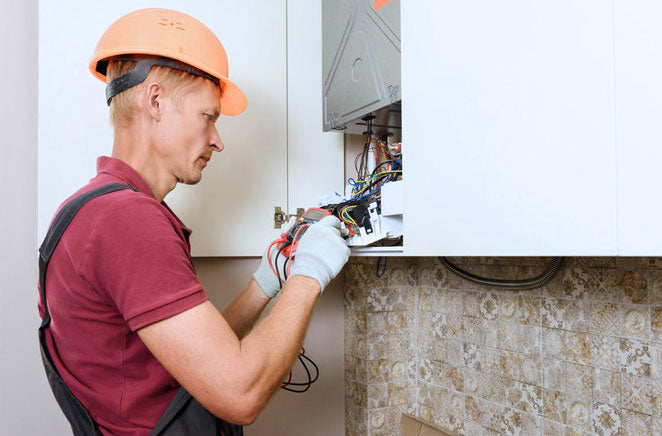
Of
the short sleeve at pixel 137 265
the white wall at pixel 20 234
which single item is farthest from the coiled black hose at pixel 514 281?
the white wall at pixel 20 234

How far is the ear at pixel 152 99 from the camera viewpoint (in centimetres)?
93

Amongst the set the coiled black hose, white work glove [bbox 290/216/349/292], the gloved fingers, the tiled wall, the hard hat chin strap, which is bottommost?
the tiled wall

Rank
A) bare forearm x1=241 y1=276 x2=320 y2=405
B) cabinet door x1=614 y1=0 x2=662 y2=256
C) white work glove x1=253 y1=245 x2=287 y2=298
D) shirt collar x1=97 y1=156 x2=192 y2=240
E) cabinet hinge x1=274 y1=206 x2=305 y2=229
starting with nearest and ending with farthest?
1. cabinet door x1=614 y1=0 x2=662 y2=256
2. bare forearm x1=241 y1=276 x2=320 y2=405
3. shirt collar x1=97 y1=156 x2=192 y2=240
4. white work glove x1=253 y1=245 x2=287 y2=298
5. cabinet hinge x1=274 y1=206 x2=305 y2=229

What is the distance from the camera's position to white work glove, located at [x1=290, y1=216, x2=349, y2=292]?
0.95m

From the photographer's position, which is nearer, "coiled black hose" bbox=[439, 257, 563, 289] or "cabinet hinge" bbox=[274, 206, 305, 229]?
"coiled black hose" bbox=[439, 257, 563, 289]

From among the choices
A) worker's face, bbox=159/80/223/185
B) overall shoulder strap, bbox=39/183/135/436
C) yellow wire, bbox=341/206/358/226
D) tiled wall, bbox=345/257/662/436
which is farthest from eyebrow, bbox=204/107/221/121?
tiled wall, bbox=345/257/662/436

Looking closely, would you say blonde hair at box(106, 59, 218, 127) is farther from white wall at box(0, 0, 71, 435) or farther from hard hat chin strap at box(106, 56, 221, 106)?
white wall at box(0, 0, 71, 435)

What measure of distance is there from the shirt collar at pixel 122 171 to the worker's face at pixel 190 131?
2.9 inches

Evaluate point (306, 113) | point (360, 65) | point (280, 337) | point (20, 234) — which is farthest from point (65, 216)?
point (306, 113)

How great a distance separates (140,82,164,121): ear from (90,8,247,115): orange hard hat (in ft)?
0.09

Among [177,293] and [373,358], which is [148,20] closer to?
[177,293]

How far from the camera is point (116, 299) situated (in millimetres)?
725

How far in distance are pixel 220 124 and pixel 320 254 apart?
0.70 meters

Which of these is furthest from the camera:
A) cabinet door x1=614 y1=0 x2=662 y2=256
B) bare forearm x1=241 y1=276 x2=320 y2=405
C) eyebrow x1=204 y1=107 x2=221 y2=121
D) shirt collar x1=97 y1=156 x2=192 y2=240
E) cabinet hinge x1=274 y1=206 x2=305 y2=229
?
cabinet hinge x1=274 y1=206 x2=305 y2=229
